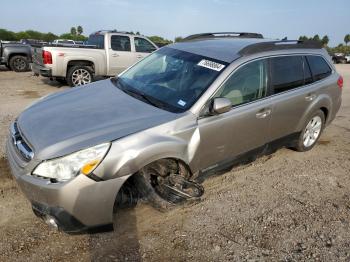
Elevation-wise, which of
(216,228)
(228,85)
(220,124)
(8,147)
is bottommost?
(216,228)

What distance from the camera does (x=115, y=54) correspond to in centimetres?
1097

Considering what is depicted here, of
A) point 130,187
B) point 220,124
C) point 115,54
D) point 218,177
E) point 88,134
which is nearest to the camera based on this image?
point 88,134

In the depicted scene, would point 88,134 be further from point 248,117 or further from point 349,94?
point 349,94

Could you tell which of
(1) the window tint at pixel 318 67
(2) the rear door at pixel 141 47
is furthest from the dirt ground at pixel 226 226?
(2) the rear door at pixel 141 47

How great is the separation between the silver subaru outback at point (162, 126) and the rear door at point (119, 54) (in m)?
6.35

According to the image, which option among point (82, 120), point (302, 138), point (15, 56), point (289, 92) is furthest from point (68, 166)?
point (15, 56)

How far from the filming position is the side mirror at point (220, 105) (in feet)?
11.4

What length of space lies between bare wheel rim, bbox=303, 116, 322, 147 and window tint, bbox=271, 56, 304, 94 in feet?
2.83

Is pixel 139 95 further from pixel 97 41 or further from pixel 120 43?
pixel 97 41

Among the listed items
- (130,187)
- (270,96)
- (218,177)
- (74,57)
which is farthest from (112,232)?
(74,57)

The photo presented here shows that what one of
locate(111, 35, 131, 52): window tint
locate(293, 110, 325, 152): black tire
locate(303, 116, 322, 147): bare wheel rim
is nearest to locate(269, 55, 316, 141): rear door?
locate(293, 110, 325, 152): black tire

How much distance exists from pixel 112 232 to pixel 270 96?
242 centimetres

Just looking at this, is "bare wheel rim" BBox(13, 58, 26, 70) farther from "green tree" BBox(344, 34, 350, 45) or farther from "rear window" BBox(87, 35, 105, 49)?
"green tree" BBox(344, 34, 350, 45)

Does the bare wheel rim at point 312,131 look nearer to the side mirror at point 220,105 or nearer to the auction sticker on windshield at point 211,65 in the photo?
the auction sticker on windshield at point 211,65
